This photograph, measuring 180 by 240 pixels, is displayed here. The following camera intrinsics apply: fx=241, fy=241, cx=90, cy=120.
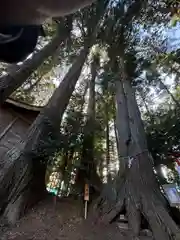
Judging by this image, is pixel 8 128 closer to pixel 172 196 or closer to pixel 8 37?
pixel 172 196

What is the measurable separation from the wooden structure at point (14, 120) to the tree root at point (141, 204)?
2911 millimetres

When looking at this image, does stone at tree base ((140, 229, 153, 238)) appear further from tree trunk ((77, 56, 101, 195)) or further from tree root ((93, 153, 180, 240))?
tree trunk ((77, 56, 101, 195))

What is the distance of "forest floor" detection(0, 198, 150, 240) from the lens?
10.8 ft

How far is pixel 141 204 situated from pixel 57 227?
133 cm

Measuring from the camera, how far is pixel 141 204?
3447 millimetres

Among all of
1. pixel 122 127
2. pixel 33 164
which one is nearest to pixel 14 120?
pixel 33 164

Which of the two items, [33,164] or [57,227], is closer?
[57,227]

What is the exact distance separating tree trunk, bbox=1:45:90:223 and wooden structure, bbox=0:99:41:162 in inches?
50.7

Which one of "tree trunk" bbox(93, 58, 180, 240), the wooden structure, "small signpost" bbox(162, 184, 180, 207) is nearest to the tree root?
→ "tree trunk" bbox(93, 58, 180, 240)

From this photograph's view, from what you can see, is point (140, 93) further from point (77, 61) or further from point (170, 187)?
point (170, 187)

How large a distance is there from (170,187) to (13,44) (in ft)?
10.6

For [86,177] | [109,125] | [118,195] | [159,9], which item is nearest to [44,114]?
[86,177]

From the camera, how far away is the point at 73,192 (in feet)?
16.4

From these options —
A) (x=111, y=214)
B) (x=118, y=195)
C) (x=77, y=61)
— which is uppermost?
(x=77, y=61)
